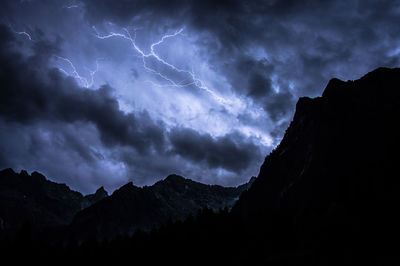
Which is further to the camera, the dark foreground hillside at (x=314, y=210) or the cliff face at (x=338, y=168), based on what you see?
the cliff face at (x=338, y=168)

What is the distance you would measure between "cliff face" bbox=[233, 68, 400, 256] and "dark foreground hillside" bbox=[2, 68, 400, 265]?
248 mm

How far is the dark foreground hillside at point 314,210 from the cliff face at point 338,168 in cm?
25

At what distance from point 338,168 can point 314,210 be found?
34826 mm

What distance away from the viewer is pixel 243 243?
5434cm

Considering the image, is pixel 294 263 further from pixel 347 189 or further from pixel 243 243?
pixel 347 189

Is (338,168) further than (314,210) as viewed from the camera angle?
Yes

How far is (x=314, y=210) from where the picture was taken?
2094 inches

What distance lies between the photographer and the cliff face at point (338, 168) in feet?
136

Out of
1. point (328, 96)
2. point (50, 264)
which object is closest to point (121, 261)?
point (50, 264)

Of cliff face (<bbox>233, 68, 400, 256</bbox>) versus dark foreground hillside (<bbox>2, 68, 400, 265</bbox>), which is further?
cliff face (<bbox>233, 68, 400, 256</bbox>)

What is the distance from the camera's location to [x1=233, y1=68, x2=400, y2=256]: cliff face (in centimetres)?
4134

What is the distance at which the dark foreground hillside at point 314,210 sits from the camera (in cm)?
3644

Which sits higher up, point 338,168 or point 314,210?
point 338,168

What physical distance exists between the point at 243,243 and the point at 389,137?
2128 inches
